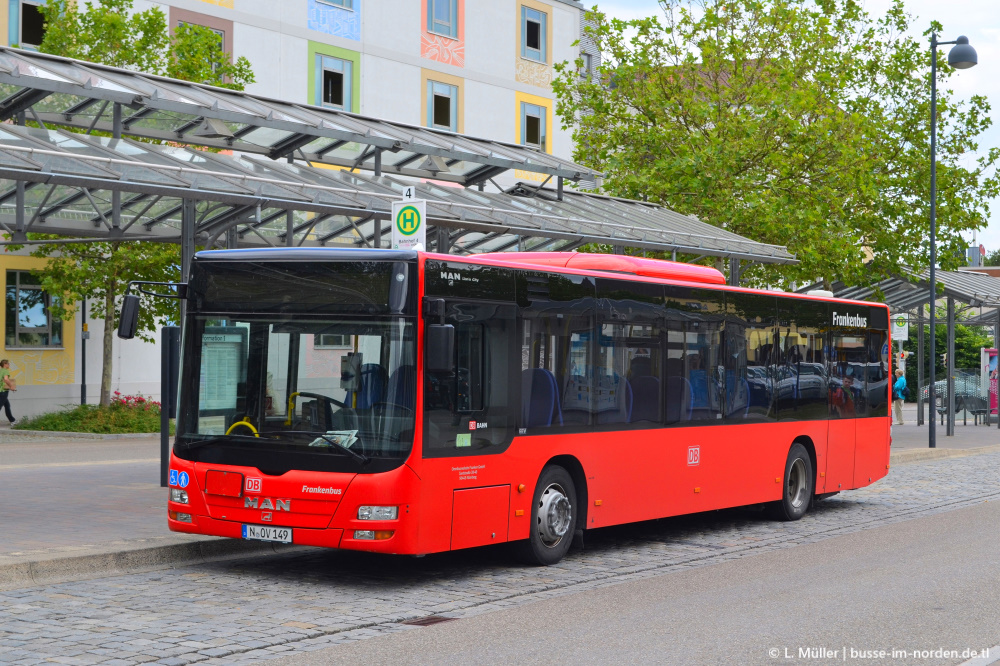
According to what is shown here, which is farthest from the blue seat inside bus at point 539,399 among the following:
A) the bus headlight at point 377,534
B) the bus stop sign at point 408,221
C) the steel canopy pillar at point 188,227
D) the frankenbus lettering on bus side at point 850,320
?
the frankenbus lettering on bus side at point 850,320

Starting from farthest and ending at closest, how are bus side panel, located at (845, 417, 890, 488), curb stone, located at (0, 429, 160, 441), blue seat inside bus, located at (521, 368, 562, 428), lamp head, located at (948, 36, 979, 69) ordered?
curb stone, located at (0, 429, 160, 441)
lamp head, located at (948, 36, 979, 69)
bus side panel, located at (845, 417, 890, 488)
blue seat inside bus, located at (521, 368, 562, 428)

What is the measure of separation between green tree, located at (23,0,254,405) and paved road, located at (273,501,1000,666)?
2069 cm

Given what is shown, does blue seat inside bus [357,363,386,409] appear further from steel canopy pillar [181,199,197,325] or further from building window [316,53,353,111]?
building window [316,53,353,111]

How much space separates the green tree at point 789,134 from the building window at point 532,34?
16641 millimetres

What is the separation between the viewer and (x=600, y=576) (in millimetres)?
10336

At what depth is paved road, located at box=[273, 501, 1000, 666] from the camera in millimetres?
7125

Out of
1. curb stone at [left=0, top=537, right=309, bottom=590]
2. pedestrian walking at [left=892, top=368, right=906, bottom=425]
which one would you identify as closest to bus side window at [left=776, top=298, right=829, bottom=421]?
curb stone at [left=0, top=537, right=309, bottom=590]

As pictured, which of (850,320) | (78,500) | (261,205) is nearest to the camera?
(78,500)

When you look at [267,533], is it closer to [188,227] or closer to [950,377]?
[188,227]

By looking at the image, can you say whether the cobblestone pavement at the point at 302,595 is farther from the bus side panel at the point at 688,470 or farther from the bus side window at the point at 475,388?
the bus side window at the point at 475,388

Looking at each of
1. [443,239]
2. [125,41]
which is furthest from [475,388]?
[125,41]

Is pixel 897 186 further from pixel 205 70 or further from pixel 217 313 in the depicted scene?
pixel 217 313

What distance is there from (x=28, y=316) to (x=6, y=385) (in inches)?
133

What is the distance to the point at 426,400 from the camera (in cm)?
947
